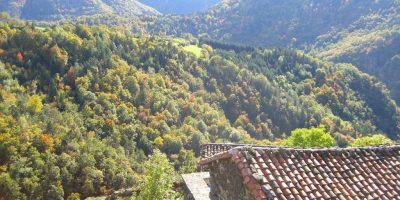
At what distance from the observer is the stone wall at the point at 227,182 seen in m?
11.4

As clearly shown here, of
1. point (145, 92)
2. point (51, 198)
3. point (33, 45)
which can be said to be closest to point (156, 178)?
point (51, 198)

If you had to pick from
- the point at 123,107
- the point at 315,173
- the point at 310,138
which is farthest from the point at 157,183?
the point at 123,107

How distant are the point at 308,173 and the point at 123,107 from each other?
4582 inches

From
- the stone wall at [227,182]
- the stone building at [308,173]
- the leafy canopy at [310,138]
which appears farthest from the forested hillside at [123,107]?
the stone building at [308,173]

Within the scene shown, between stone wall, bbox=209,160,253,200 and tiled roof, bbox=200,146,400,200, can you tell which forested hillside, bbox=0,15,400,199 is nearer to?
stone wall, bbox=209,160,253,200

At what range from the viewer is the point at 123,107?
124 metres

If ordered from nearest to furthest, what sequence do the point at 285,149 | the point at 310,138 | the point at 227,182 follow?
the point at 285,149 → the point at 227,182 → the point at 310,138

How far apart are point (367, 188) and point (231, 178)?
3.51 metres

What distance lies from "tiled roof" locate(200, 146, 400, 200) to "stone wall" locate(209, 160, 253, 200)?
406 millimetres

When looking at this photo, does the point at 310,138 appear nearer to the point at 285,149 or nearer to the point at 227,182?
the point at 227,182

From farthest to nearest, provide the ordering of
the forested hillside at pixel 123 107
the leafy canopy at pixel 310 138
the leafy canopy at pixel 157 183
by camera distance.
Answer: the forested hillside at pixel 123 107 < the leafy canopy at pixel 310 138 < the leafy canopy at pixel 157 183

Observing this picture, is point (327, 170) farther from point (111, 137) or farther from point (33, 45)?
point (33, 45)

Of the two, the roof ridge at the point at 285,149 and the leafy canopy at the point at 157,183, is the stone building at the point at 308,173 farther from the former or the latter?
the leafy canopy at the point at 157,183

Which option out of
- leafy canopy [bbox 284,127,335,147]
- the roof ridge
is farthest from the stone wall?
leafy canopy [bbox 284,127,335,147]
